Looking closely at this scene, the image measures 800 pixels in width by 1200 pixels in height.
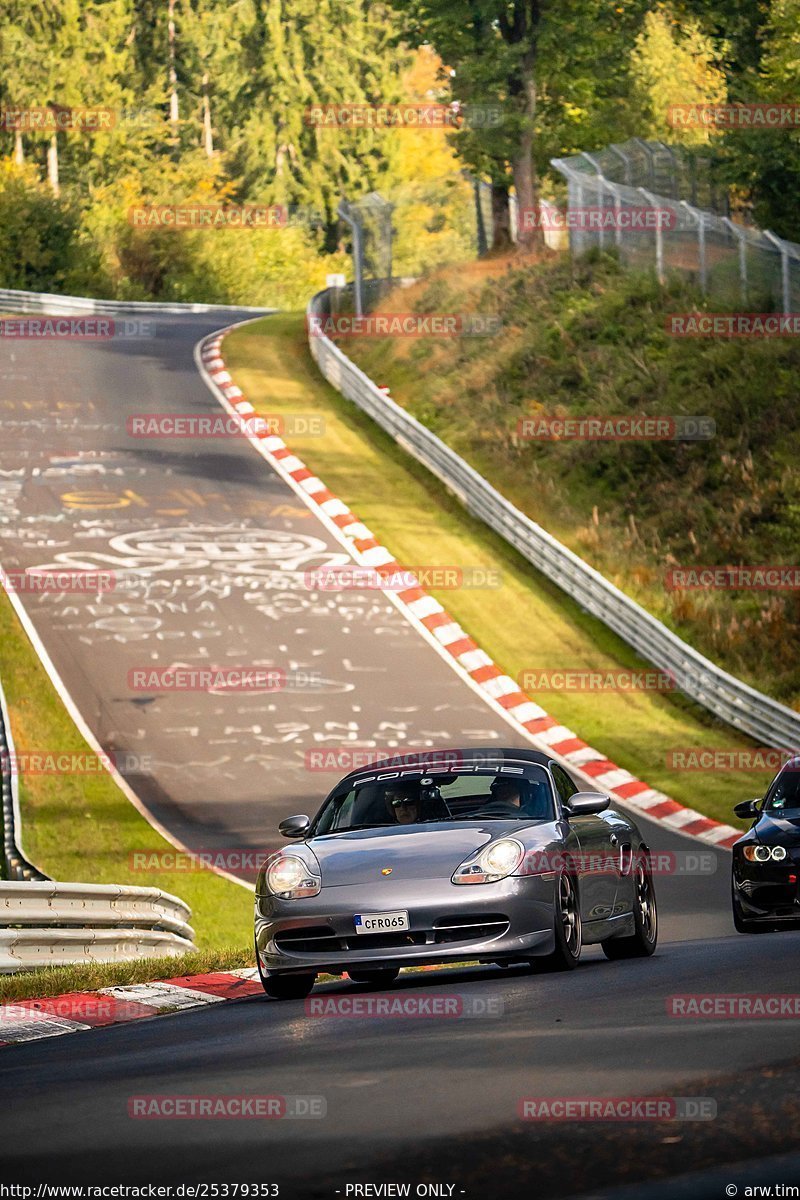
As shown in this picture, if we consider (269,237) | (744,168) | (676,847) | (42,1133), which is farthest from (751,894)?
(269,237)

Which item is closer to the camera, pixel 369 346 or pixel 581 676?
pixel 581 676

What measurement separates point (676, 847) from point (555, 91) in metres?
35.5

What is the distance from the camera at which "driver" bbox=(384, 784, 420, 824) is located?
11320 millimetres

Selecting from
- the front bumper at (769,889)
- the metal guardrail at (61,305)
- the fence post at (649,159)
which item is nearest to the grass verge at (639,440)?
the fence post at (649,159)

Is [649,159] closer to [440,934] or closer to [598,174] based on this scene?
[598,174]

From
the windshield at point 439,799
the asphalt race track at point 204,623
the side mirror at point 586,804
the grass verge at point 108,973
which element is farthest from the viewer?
the asphalt race track at point 204,623

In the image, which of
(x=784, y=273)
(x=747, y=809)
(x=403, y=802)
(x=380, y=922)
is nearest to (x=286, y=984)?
(x=380, y=922)

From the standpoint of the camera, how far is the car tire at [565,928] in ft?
34.5

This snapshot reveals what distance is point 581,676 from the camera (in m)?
27.0

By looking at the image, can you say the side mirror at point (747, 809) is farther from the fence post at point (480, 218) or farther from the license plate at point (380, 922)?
the fence post at point (480, 218)

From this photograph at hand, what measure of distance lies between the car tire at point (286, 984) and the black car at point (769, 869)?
13.9 feet

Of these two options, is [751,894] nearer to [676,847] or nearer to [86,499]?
[676,847]

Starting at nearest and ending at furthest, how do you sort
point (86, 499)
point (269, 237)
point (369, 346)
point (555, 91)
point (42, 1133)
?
point (42, 1133), point (86, 499), point (369, 346), point (555, 91), point (269, 237)

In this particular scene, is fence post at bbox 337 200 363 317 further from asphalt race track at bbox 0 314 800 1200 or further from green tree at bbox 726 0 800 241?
asphalt race track at bbox 0 314 800 1200
